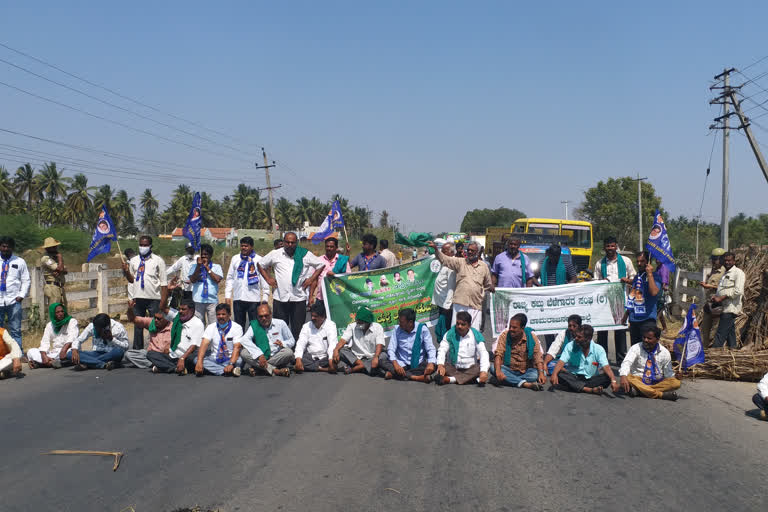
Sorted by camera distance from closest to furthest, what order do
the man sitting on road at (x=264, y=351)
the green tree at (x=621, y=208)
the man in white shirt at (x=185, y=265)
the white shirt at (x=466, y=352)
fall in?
1. the white shirt at (x=466, y=352)
2. the man sitting on road at (x=264, y=351)
3. the man in white shirt at (x=185, y=265)
4. the green tree at (x=621, y=208)

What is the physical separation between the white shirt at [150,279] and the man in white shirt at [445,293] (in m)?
4.58

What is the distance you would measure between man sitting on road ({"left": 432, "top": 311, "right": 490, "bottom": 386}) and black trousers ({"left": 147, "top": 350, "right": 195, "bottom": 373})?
3452 millimetres

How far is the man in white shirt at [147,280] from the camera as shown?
33.3ft

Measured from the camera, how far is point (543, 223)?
25.3 meters

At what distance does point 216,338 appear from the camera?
8.52 m

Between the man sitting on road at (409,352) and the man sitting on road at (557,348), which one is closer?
the man sitting on road at (557,348)

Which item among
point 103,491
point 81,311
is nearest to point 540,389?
point 103,491

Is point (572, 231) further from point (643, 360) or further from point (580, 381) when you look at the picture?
point (580, 381)

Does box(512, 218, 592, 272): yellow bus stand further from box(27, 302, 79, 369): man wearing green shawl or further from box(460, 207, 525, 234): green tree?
box(460, 207, 525, 234): green tree

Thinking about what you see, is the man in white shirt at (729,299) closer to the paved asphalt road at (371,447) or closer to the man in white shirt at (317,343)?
the paved asphalt road at (371,447)

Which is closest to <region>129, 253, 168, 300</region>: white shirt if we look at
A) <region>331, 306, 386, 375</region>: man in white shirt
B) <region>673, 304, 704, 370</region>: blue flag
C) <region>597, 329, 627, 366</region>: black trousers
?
<region>331, 306, 386, 375</region>: man in white shirt

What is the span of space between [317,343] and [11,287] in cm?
485

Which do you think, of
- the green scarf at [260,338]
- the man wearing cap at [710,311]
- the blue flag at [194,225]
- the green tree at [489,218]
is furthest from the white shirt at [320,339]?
the green tree at [489,218]

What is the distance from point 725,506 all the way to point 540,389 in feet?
11.5
